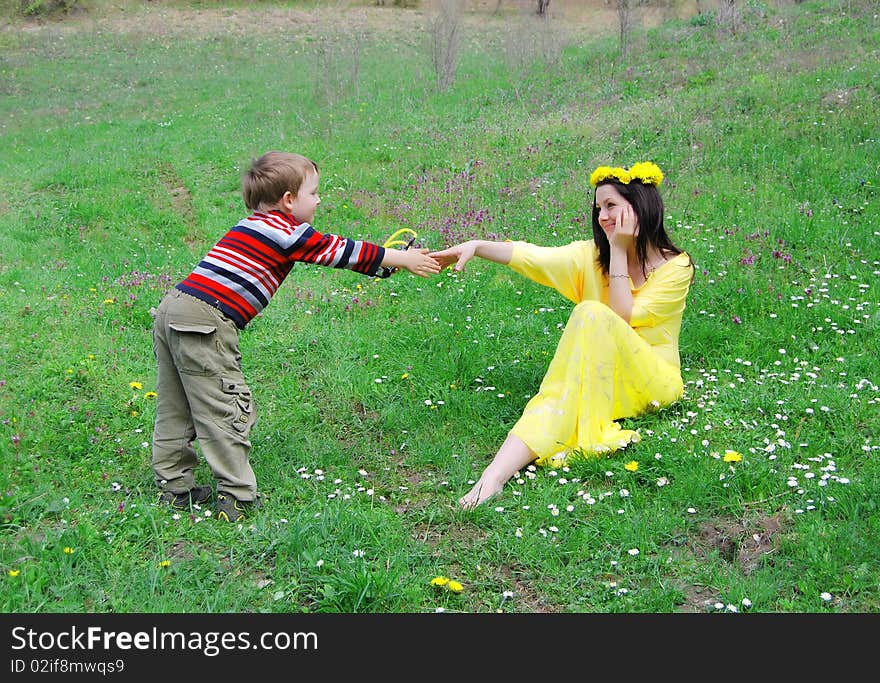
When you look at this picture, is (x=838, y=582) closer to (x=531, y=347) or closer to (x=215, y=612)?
(x=215, y=612)

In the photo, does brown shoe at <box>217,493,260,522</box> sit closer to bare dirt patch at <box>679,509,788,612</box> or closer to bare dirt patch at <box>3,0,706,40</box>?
bare dirt patch at <box>679,509,788,612</box>

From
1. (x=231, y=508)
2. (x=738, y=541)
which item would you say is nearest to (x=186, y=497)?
(x=231, y=508)

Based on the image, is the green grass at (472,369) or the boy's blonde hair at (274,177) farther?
the boy's blonde hair at (274,177)

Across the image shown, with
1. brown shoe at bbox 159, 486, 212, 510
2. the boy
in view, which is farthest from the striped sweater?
brown shoe at bbox 159, 486, 212, 510

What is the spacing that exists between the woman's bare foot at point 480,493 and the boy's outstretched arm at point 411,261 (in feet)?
3.78

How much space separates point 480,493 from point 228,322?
4.96 feet

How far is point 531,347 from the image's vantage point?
5.58 metres

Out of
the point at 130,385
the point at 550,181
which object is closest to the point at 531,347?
the point at 130,385

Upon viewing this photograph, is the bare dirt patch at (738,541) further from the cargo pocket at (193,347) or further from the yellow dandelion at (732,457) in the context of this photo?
the cargo pocket at (193,347)

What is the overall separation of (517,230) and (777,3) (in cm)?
1178

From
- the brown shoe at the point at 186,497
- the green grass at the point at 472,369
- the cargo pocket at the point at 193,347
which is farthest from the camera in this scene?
the brown shoe at the point at 186,497

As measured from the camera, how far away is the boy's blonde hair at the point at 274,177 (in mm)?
3834

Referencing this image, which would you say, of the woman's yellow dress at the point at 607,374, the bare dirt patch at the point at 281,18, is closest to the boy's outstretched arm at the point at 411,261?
the woman's yellow dress at the point at 607,374

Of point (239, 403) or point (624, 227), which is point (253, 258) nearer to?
point (239, 403)
